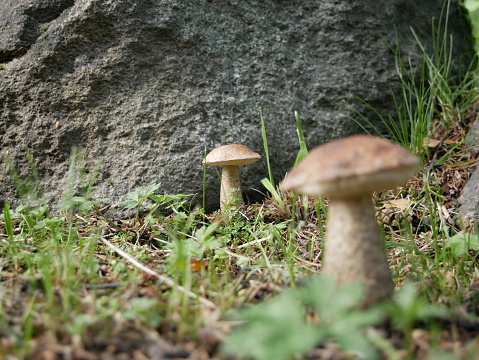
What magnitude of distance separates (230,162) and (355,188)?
1881 mm

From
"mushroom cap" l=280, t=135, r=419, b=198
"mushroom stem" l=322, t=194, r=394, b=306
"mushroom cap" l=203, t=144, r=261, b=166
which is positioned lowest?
"mushroom cap" l=203, t=144, r=261, b=166

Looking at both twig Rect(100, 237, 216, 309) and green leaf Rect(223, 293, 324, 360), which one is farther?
twig Rect(100, 237, 216, 309)

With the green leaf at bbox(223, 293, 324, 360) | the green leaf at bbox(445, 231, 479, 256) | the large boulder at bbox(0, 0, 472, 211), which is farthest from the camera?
the large boulder at bbox(0, 0, 472, 211)

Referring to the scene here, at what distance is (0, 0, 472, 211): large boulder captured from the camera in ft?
11.1

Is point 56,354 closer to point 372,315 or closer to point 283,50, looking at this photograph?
point 372,315

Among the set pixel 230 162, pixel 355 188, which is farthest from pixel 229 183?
pixel 355 188

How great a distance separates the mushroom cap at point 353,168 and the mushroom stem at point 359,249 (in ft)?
0.48

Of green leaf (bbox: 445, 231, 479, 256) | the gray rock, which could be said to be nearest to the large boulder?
the gray rock

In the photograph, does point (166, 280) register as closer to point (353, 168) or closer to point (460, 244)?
point (353, 168)

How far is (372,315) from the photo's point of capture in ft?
3.88

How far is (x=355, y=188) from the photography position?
1448mm

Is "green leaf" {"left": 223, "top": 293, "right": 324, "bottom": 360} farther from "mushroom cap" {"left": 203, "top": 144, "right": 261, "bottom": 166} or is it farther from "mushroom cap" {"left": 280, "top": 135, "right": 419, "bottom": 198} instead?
"mushroom cap" {"left": 203, "top": 144, "right": 261, "bottom": 166}

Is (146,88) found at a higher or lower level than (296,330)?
higher

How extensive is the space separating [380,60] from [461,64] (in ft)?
3.48
